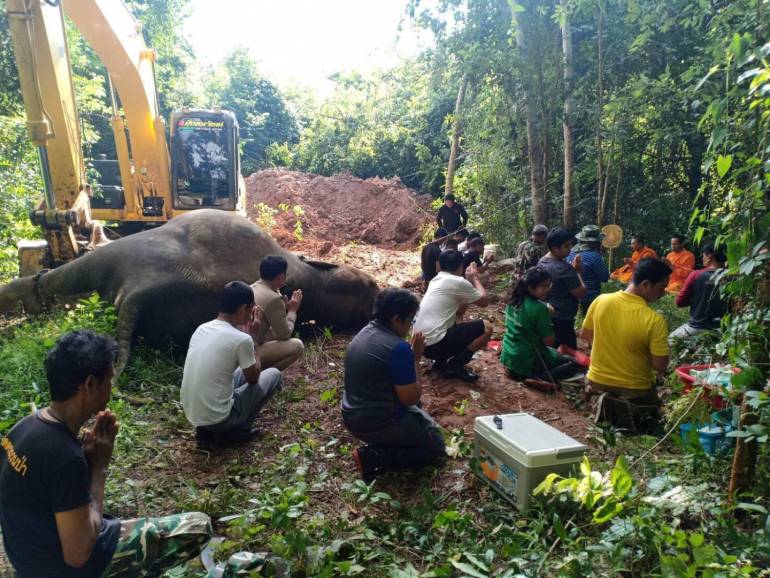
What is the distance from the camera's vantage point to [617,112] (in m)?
9.03

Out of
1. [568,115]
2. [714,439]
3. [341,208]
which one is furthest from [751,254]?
[341,208]

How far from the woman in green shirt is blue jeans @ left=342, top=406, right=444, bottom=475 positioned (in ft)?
5.82

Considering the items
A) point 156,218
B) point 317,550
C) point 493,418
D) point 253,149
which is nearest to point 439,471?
point 493,418

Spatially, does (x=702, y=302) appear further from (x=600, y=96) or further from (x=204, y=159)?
(x=204, y=159)

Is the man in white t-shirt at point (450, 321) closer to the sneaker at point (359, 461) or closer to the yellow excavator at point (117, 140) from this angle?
the sneaker at point (359, 461)

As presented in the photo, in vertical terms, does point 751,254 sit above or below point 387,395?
above

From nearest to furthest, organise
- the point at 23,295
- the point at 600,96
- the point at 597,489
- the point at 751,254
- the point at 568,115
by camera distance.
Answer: the point at 751,254 < the point at 597,489 < the point at 23,295 < the point at 600,96 < the point at 568,115

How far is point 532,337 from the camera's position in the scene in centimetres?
515

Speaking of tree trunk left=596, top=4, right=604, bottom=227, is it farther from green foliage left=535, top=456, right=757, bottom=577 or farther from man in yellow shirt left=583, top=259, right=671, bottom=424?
green foliage left=535, top=456, right=757, bottom=577

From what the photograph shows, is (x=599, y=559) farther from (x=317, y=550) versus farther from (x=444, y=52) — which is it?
(x=444, y=52)

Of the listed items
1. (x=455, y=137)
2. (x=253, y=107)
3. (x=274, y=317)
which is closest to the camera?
(x=274, y=317)

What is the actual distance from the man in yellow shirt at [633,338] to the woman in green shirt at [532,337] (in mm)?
643

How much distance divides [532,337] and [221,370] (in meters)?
2.95

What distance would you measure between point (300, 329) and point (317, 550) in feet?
14.3
